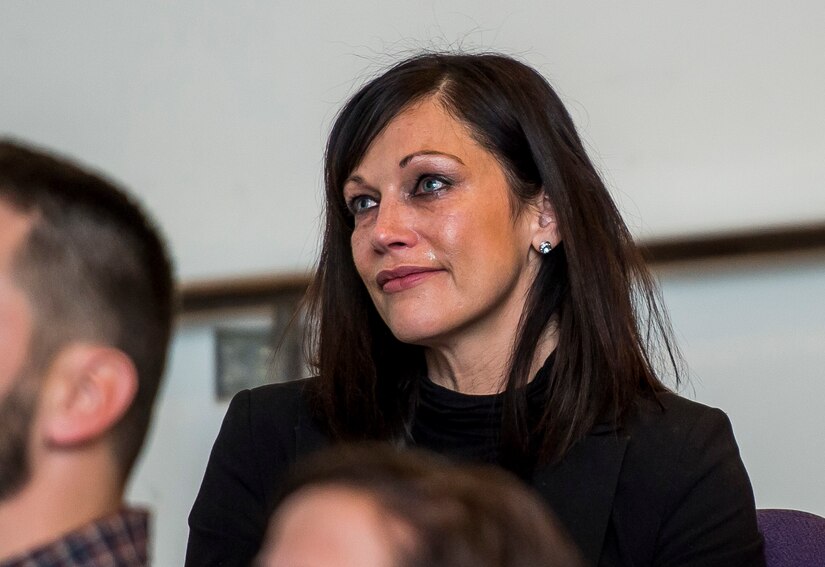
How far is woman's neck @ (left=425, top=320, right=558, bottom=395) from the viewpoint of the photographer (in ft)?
4.73

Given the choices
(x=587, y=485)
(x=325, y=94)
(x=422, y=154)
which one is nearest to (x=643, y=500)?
(x=587, y=485)

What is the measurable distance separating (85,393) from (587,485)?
735mm

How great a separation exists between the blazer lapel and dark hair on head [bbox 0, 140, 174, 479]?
2.12 ft

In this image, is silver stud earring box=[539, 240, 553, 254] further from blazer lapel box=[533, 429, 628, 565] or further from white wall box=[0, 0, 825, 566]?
white wall box=[0, 0, 825, 566]

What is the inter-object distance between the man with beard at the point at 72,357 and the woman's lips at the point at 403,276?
0.57m

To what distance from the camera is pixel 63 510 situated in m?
0.74

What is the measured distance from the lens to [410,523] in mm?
626

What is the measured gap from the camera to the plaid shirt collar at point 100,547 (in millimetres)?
718

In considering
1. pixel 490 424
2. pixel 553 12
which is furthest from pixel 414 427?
pixel 553 12

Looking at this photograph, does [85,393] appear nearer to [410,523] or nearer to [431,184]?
[410,523]

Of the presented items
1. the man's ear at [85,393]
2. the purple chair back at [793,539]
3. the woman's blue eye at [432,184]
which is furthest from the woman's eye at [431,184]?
the man's ear at [85,393]

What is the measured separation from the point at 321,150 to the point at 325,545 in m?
1.68

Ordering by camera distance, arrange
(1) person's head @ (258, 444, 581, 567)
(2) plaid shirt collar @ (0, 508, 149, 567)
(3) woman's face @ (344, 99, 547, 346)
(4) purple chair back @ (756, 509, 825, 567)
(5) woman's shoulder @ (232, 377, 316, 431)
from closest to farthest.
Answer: (1) person's head @ (258, 444, 581, 567) → (2) plaid shirt collar @ (0, 508, 149, 567) → (4) purple chair back @ (756, 509, 825, 567) → (3) woman's face @ (344, 99, 547, 346) → (5) woman's shoulder @ (232, 377, 316, 431)

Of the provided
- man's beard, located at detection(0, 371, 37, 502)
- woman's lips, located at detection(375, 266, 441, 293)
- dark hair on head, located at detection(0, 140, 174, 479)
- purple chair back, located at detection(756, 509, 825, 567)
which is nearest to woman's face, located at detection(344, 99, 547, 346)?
woman's lips, located at detection(375, 266, 441, 293)
